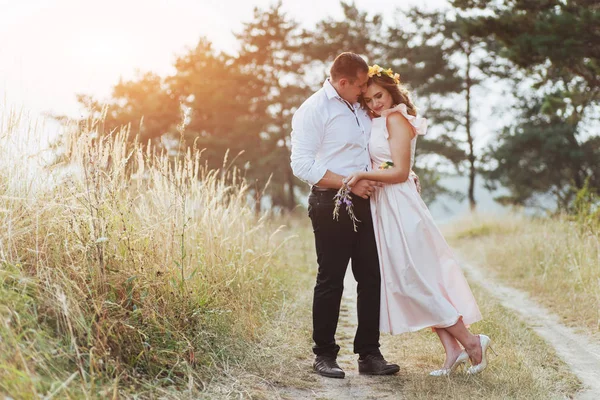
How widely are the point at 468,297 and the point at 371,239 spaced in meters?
0.71

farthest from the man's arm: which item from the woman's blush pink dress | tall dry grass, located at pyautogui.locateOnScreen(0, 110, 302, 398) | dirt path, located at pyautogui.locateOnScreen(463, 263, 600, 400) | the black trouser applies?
dirt path, located at pyautogui.locateOnScreen(463, 263, 600, 400)

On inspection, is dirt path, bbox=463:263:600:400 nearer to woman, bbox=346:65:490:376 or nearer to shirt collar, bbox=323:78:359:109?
woman, bbox=346:65:490:376

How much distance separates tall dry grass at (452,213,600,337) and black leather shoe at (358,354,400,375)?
209cm

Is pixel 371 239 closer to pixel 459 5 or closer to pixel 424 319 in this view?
pixel 424 319

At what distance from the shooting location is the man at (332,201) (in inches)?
164

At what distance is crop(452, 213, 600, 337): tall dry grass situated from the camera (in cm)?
609

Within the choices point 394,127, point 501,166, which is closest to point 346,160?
point 394,127


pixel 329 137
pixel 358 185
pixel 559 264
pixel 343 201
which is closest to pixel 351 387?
pixel 343 201

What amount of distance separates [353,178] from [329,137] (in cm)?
35

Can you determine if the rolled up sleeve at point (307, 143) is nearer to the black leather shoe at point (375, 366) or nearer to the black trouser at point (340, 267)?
the black trouser at point (340, 267)

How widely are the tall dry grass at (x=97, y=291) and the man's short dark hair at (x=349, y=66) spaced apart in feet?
3.82

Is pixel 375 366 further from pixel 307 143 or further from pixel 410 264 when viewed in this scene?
pixel 307 143

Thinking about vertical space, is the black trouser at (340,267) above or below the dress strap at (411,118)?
below

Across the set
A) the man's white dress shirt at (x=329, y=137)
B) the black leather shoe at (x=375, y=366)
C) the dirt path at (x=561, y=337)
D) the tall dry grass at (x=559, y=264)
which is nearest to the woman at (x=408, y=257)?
the man's white dress shirt at (x=329, y=137)
